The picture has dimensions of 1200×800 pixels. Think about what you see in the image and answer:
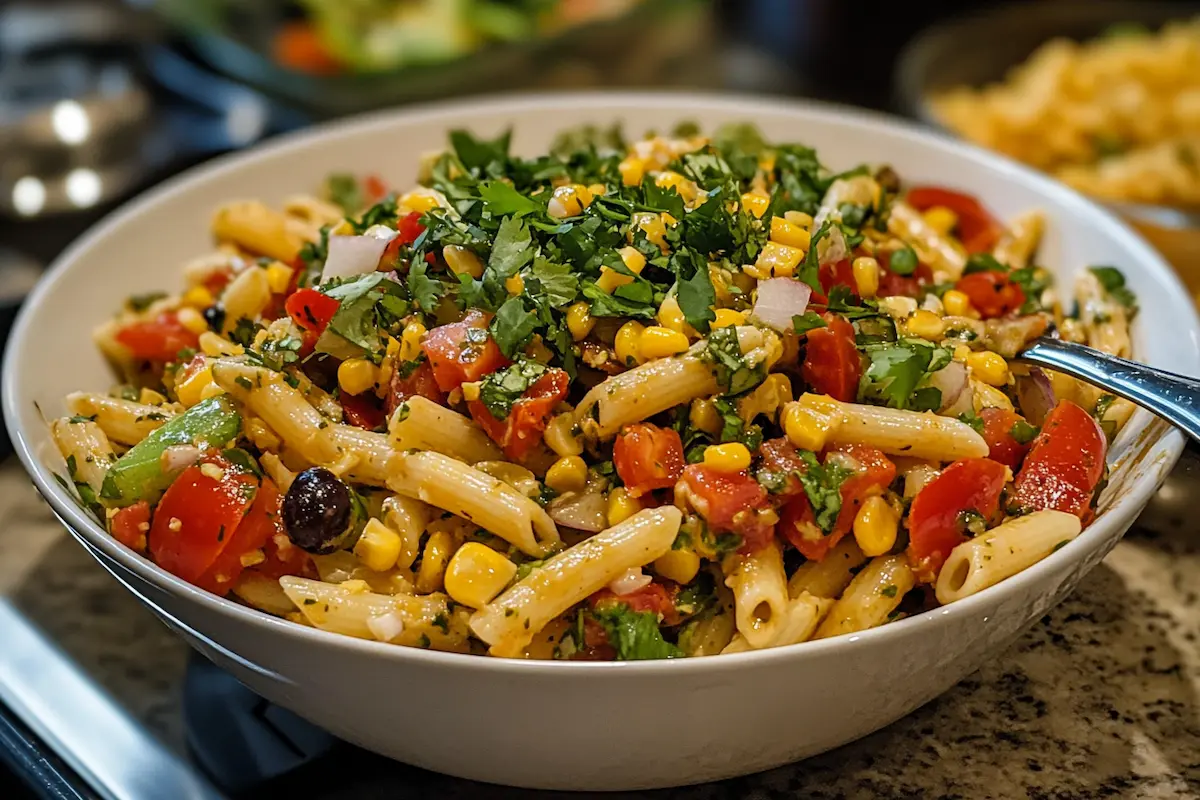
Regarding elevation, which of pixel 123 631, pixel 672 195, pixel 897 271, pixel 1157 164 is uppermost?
pixel 672 195

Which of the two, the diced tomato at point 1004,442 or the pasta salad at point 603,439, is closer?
the pasta salad at point 603,439

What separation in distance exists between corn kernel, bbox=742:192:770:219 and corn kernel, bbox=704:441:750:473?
1.60 feet

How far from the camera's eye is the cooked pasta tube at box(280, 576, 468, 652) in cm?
145

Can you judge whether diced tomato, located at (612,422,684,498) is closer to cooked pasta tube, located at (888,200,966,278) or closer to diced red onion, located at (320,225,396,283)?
diced red onion, located at (320,225,396,283)

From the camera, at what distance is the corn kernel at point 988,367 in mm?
1742

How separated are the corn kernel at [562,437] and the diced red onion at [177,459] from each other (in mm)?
506

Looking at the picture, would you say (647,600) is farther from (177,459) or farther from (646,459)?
(177,459)

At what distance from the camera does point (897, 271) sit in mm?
1934

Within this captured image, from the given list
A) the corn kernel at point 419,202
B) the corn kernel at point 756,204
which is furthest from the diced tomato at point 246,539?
the corn kernel at point 756,204

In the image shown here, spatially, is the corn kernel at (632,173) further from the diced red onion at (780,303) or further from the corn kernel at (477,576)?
the corn kernel at (477,576)

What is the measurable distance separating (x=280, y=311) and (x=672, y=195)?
0.72 meters

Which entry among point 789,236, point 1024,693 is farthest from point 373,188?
point 1024,693

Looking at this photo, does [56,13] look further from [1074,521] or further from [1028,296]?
[1074,521]

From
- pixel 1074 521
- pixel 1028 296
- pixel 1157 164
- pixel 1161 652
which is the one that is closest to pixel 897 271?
pixel 1028 296
